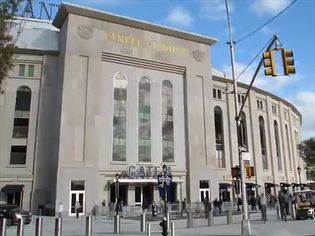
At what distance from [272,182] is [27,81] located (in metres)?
40.2

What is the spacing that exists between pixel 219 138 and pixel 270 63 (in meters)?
41.3

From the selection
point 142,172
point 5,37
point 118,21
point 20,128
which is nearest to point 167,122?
point 142,172

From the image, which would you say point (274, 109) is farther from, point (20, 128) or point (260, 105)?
point (20, 128)

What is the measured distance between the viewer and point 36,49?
44.4 meters

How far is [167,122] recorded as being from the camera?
47688 millimetres

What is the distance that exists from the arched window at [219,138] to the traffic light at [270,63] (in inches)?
1566

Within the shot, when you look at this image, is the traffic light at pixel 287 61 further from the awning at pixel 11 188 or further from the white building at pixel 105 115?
the awning at pixel 11 188

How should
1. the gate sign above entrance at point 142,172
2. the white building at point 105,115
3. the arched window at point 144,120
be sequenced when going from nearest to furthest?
1. the white building at point 105,115
2. the gate sign above entrance at point 142,172
3. the arched window at point 144,120

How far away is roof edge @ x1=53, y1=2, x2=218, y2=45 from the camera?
43.9m

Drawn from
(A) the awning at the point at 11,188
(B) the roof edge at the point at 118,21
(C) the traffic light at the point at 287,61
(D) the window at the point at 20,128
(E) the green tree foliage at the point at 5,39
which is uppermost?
(B) the roof edge at the point at 118,21

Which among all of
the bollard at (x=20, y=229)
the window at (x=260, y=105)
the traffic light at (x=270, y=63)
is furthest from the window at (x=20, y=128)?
the window at (x=260, y=105)

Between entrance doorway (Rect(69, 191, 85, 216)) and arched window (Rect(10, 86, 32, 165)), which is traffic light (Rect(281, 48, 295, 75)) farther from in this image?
arched window (Rect(10, 86, 32, 165))

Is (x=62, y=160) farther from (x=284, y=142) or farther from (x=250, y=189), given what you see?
(x=284, y=142)

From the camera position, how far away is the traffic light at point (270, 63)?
14.4m
